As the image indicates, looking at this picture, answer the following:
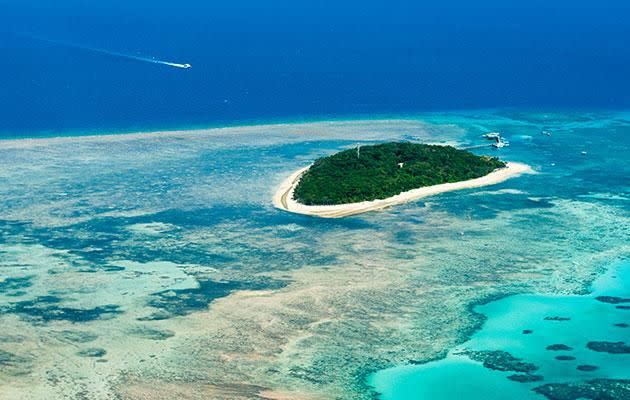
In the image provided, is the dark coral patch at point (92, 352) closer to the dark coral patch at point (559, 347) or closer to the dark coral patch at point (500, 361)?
the dark coral patch at point (500, 361)

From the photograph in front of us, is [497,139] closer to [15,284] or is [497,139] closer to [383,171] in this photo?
[383,171]

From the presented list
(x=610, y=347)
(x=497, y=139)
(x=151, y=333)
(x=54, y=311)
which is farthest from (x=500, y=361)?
(x=497, y=139)

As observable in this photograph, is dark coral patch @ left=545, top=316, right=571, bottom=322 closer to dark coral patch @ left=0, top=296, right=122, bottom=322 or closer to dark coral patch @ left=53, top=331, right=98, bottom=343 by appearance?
dark coral patch @ left=0, top=296, right=122, bottom=322

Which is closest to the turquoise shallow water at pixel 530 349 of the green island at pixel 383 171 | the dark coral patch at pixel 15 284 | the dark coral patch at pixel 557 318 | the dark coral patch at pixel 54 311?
the dark coral patch at pixel 557 318

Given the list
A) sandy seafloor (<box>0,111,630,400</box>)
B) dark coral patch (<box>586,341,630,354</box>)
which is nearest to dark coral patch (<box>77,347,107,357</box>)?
sandy seafloor (<box>0,111,630,400</box>)

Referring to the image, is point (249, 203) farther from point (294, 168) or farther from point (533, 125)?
point (533, 125)
